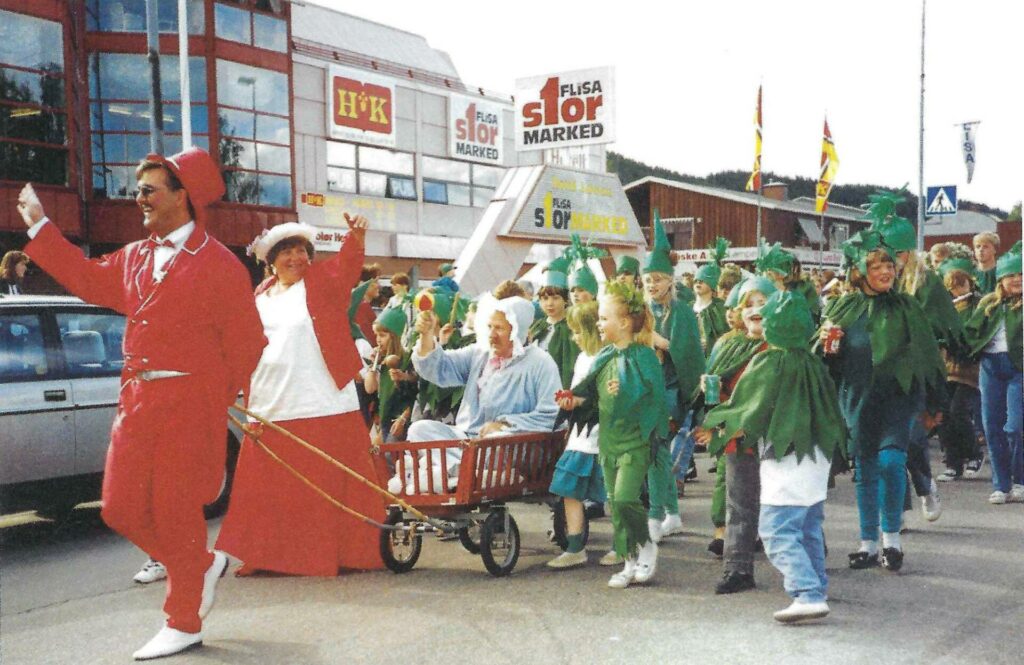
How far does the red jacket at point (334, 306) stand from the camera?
557 centimetres

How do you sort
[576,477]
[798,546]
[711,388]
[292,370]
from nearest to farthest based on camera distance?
[798,546] → [711,388] → [292,370] → [576,477]

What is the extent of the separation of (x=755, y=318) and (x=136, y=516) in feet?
11.1

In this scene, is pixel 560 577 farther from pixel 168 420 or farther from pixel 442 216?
pixel 442 216

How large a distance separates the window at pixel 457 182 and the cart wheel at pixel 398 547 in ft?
90.2

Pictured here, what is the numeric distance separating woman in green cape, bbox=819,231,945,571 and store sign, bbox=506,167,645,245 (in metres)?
8.09

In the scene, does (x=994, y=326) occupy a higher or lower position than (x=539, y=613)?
higher

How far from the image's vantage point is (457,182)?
34.1 meters

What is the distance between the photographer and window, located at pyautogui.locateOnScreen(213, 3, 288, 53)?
25141 mm

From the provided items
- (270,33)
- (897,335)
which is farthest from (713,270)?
(270,33)

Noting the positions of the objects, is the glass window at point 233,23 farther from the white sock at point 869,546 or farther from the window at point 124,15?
the white sock at point 869,546

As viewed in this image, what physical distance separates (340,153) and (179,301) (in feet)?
85.9

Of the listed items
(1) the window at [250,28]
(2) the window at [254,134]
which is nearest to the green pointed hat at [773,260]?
(2) the window at [254,134]

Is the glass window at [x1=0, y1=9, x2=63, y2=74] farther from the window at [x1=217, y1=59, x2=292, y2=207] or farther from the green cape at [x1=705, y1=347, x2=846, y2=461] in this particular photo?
the green cape at [x1=705, y1=347, x2=846, y2=461]

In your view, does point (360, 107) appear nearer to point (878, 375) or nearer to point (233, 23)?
point (233, 23)
